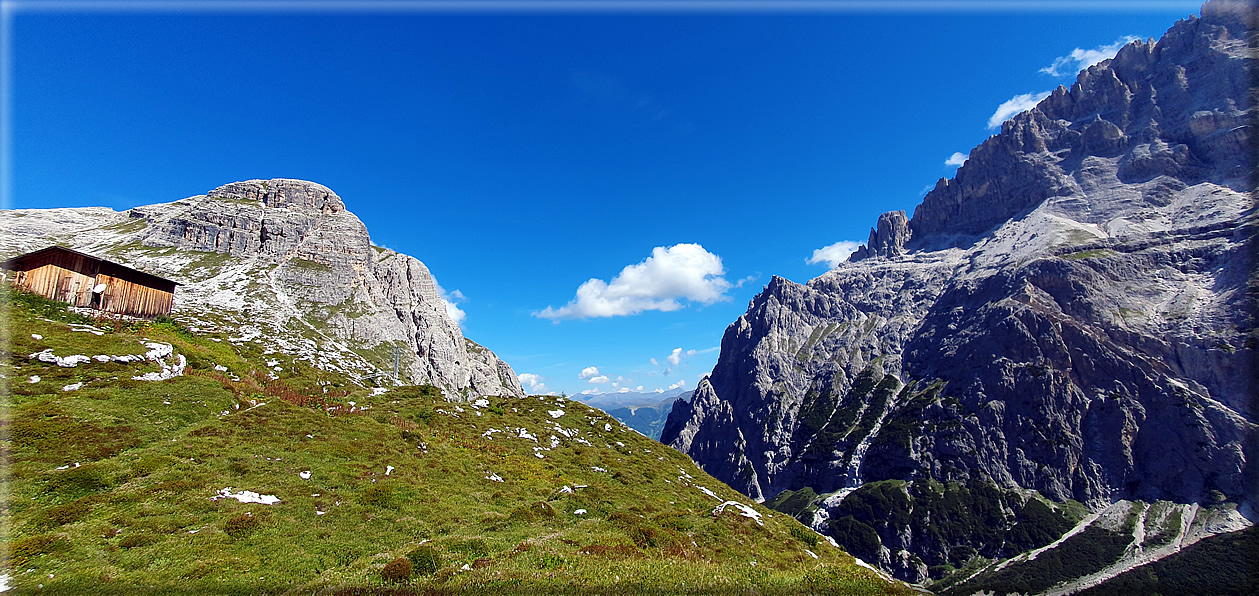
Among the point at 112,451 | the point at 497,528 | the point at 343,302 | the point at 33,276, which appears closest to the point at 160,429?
the point at 112,451

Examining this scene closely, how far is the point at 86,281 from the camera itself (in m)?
47.2

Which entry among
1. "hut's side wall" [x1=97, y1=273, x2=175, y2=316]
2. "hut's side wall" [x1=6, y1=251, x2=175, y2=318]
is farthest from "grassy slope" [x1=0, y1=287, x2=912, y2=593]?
"hut's side wall" [x1=97, y1=273, x2=175, y2=316]

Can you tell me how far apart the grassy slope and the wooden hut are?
720cm

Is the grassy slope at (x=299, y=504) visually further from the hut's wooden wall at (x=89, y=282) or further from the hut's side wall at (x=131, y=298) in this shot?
the hut's side wall at (x=131, y=298)

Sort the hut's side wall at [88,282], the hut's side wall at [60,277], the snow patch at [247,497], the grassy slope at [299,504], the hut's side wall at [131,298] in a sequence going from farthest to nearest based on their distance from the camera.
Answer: the hut's side wall at [131,298] → the hut's side wall at [88,282] → the hut's side wall at [60,277] → the snow patch at [247,497] → the grassy slope at [299,504]

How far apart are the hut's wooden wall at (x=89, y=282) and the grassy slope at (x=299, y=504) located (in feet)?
23.6

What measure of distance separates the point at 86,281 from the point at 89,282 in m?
0.23

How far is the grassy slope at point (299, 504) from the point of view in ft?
55.0

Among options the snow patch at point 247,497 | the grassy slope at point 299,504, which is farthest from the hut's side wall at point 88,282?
the snow patch at point 247,497

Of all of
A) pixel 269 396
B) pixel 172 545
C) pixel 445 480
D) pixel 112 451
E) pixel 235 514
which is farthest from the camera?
pixel 269 396

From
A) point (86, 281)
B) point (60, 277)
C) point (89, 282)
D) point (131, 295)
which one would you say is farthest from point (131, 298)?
point (60, 277)

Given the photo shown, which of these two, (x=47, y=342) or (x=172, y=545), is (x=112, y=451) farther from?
(x=47, y=342)

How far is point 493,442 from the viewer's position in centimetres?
4141

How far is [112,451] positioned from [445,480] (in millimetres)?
16519
